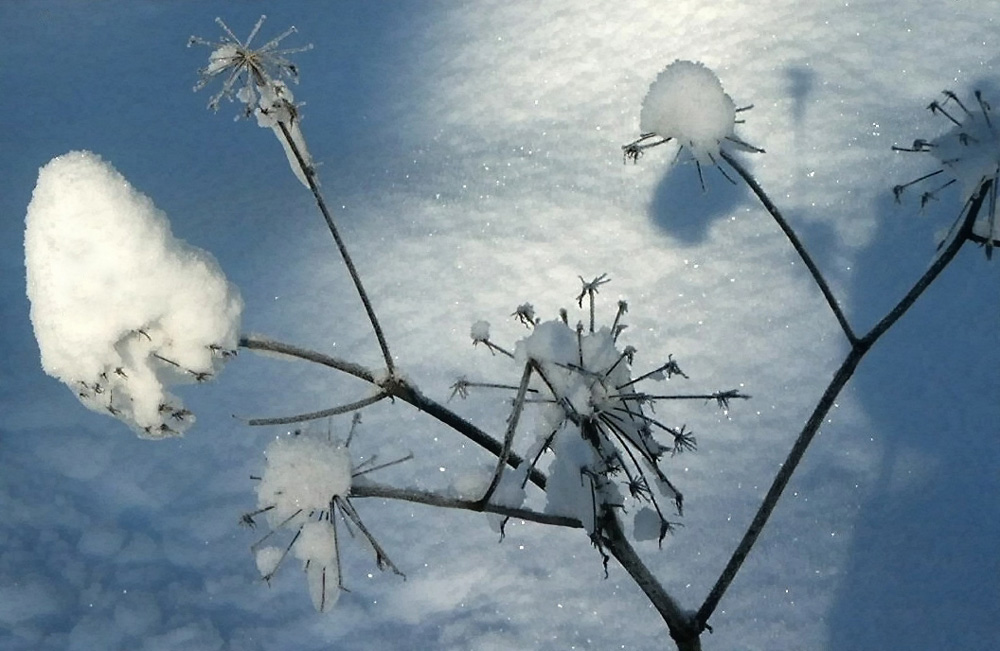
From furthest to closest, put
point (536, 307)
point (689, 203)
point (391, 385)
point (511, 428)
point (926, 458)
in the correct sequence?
point (689, 203) → point (536, 307) → point (926, 458) → point (391, 385) → point (511, 428)

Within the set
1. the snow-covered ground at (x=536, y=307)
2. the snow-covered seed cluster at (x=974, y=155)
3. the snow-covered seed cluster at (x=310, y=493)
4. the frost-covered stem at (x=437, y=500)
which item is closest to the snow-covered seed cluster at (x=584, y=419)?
the frost-covered stem at (x=437, y=500)

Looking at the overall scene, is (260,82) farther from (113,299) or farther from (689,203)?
(689,203)

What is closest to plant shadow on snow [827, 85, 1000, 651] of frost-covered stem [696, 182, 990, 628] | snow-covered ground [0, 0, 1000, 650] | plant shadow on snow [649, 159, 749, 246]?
snow-covered ground [0, 0, 1000, 650]

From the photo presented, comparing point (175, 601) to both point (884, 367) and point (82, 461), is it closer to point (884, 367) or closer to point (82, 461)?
point (82, 461)

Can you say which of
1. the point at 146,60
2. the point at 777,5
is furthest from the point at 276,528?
the point at 146,60

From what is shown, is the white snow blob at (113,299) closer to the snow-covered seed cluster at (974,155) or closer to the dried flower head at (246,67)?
the dried flower head at (246,67)

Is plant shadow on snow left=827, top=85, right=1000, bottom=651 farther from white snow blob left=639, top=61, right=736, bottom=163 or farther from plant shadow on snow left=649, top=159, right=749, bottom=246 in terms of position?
white snow blob left=639, top=61, right=736, bottom=163

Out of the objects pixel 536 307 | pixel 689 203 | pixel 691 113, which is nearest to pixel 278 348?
pixel 691 113
